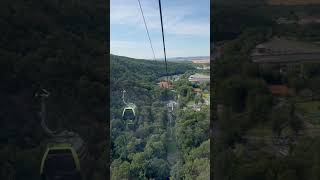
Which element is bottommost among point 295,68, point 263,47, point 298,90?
point 298,90
